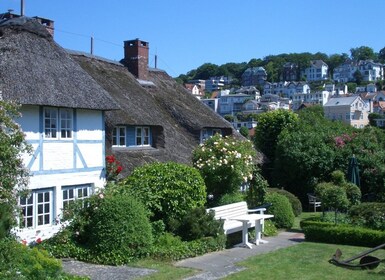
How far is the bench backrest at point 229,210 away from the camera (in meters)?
16.5

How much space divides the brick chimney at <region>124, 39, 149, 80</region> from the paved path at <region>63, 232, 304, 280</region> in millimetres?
13173

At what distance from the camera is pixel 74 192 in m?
17.2

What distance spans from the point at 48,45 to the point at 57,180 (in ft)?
15.9

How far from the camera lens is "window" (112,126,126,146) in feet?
66.8

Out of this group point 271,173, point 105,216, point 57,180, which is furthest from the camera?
point 271,173

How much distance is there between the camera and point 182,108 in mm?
25062

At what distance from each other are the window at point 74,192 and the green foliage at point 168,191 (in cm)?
191

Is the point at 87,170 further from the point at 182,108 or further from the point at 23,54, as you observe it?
the point at 182,108

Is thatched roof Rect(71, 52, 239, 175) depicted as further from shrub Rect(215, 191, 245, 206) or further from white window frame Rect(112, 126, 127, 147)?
shrub Rect(215, 191, 245, 206)

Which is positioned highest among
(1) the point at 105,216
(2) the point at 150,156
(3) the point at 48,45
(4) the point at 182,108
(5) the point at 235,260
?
(3) the point at 48,45

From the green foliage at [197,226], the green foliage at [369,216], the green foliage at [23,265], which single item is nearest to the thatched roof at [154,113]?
the green foliage at [197,226]

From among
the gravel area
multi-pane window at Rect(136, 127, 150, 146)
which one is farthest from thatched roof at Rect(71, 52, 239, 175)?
the gravel area

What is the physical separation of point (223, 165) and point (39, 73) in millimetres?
7185

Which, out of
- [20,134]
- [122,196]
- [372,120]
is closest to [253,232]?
[122,196]
